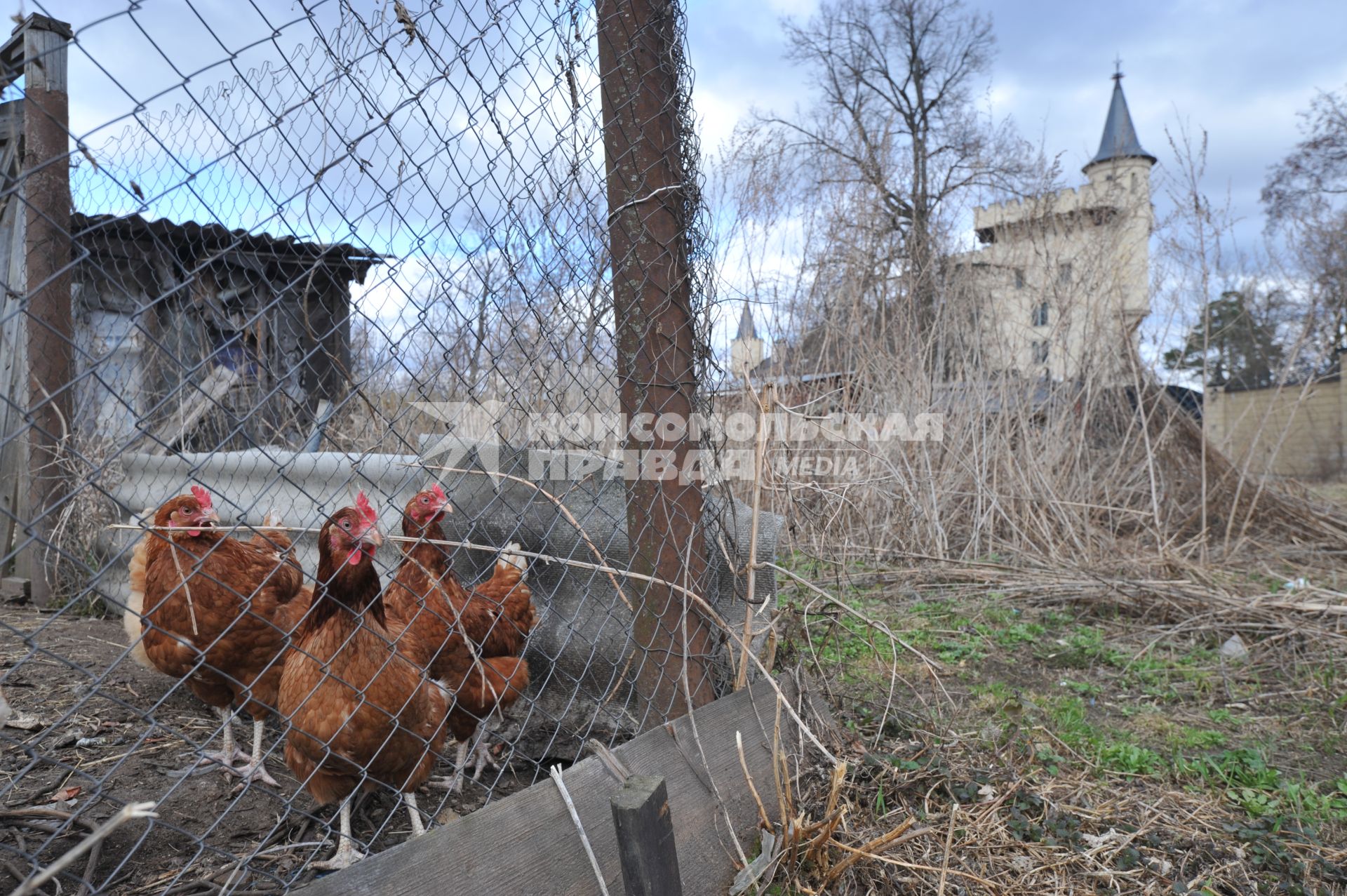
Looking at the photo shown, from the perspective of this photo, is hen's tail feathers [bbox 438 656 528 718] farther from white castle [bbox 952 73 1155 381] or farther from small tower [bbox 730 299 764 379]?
white castle [bbox 952 73 1155 381]

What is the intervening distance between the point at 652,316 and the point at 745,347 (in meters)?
1.03

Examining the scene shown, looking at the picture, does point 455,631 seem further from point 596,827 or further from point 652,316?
point 652,316

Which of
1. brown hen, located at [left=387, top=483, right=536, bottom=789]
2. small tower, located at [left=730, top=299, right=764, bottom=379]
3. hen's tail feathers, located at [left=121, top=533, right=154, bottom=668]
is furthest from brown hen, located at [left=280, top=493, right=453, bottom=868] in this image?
small tower, located at [left=730, top=299, right=764, bottom=379]

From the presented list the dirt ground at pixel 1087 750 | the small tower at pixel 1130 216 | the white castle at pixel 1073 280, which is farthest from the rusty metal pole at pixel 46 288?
the small tower at pixel 1130 216

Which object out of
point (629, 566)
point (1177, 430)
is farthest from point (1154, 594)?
point (629, 566)

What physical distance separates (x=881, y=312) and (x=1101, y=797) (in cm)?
369

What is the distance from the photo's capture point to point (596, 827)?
58.2 inches

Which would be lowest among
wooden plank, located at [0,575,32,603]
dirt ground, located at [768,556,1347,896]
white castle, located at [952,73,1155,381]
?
dirt ground, located at [768,556,1347,896]

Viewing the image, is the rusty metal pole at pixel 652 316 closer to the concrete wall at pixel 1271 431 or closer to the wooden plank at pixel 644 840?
the wooden plank at pixel 644 840

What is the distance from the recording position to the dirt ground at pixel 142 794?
173cm

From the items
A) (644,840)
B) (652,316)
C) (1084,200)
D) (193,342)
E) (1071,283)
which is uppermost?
(1084,200)

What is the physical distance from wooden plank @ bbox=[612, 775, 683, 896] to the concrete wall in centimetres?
525

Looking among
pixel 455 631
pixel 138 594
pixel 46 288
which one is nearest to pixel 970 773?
pixel 455 631

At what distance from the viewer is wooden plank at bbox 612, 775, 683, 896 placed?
50.4 inches
